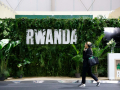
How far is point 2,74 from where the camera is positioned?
8.18m

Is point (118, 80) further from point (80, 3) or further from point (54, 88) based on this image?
point (80, 3)

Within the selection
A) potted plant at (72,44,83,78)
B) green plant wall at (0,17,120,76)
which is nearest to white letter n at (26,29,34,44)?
green plant wall at (0,17,120,76)

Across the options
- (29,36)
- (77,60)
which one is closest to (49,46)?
(29,36)

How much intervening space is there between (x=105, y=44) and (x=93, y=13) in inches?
243

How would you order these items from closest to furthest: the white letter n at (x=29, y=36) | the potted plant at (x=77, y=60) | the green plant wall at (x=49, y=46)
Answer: the potted plant at (x=77, y=60) → the green plant wall at (x=49, y=46) → the white letter n at (x=29, y=36)

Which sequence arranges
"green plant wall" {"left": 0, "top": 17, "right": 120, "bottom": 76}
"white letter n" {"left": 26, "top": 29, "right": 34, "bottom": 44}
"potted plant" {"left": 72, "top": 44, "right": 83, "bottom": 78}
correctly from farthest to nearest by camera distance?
1. "white letter n" {"left": 26, "top": 29, "right": 34, "bottom": 44}
2. "green plant wall" {"left": 0, "top": 17, "right": 120, "bottom": 76}
3. "potted plant" {"left": 72, "top": 44, "right": 83, "bottom": 78}

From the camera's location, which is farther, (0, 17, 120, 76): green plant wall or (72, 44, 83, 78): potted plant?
(0, 17, 120, 76): green plant wall

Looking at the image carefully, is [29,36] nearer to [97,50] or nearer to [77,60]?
[77,60]

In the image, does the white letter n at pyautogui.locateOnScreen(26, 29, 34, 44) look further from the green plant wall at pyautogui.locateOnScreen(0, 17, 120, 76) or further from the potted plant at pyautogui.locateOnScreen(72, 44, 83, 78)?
the potted plant at pyautogui.locateOnScreen(72, 44, 83, 78)

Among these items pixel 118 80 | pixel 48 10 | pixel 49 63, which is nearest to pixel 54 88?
pixel 49 63

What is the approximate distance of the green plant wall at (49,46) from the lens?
8961 millimetres

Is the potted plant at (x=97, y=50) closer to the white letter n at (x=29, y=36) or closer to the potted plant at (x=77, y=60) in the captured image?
the potted plant at (x=77, y=60)

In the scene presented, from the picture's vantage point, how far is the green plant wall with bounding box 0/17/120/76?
29.4 feet

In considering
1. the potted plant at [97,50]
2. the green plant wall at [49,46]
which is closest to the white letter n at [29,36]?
the green plant wall at [49,46]
